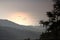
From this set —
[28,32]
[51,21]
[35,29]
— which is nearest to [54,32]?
[51,21]

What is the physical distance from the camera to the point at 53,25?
8.73 ft

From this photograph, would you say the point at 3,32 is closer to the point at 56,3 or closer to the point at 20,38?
the point at 20,38

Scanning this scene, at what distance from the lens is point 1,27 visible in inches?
177

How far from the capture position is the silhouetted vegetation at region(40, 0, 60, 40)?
2597 mm

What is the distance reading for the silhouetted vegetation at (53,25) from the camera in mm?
2597

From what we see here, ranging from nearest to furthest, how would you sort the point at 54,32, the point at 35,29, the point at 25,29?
the point at 54,32 < the point at 35,29 < the point at 25,29

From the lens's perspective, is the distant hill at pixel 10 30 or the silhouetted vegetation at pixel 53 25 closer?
the silhouetted vegetation at pixel 53 25

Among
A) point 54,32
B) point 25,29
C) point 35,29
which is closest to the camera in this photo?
point 54,32

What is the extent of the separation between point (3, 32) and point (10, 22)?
0.93 feet

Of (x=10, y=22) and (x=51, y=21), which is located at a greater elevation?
(x=10, y=22)

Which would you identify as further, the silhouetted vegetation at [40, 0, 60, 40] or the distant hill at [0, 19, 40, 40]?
the distant hill at [0, 19, 40, 40]

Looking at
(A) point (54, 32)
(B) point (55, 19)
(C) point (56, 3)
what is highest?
(C) point (56, 3)

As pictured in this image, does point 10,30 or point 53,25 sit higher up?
point 10,30

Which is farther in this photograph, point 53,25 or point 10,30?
point 10,30
